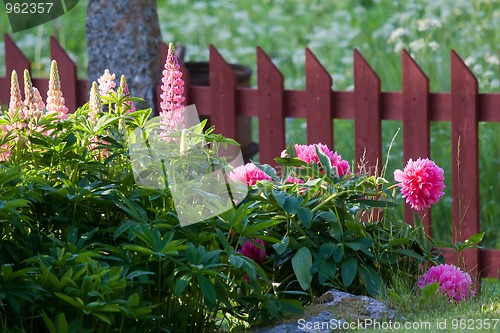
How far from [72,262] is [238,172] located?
804mm

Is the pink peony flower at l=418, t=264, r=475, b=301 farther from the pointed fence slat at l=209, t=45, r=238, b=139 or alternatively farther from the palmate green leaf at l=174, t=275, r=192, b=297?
the pointed fence slat at l=209, t=45, r=238, b=139

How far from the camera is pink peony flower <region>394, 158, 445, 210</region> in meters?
2.87

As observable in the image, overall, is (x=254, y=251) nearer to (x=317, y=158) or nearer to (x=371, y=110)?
(x=317, y=158)

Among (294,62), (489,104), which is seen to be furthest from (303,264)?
(294,62)

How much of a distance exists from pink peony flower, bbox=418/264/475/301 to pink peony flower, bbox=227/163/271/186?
63cm

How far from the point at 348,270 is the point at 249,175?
486mm

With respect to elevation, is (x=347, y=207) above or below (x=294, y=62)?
below

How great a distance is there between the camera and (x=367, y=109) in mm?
4379

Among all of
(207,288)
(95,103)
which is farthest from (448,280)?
(95,103)

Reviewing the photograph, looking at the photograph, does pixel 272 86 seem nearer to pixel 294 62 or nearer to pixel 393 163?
pixel 393 163

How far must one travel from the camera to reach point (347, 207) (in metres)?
3.01

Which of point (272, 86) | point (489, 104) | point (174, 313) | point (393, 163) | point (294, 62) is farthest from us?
point (294, 62)

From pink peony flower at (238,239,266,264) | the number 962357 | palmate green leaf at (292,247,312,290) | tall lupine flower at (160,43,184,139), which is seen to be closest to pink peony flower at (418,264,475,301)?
palmate green leaf at (292,247,312,290)

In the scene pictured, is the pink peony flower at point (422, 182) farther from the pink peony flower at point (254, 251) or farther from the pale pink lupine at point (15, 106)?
the pale pink lupine at point (15, 106)
